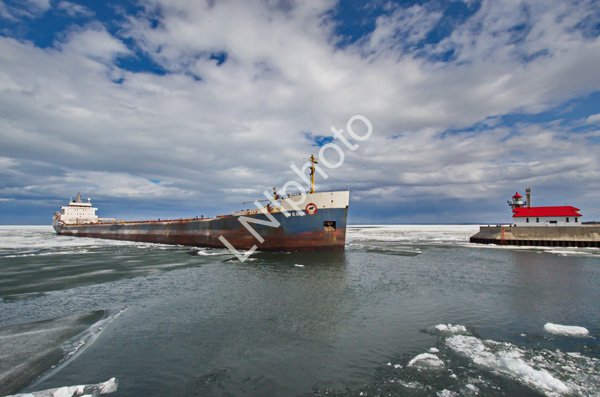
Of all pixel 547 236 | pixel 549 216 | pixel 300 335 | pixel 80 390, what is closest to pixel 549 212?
pixel 549 216

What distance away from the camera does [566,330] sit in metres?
8.55

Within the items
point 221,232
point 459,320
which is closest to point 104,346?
point 459,320

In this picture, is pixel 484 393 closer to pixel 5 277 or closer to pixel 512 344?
pixel 512 344

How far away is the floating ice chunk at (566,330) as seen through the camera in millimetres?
8375

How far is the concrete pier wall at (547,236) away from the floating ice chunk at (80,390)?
47.4 metres

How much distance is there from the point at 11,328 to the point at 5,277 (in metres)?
12.0

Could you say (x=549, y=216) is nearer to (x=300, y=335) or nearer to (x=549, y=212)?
(x=549, y=212)

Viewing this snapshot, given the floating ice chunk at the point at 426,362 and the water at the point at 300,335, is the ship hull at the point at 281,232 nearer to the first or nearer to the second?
the water at the point at 300,335

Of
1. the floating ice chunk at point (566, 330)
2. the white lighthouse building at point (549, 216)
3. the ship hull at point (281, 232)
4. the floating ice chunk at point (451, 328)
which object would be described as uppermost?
the white lighthouse building at point (549, 216)

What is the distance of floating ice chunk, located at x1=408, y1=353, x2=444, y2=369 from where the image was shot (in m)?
6.49

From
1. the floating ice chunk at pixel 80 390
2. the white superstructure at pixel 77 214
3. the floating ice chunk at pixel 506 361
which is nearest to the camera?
the floating ice chunk at pixel 80 390

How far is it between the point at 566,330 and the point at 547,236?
3865 centimetres

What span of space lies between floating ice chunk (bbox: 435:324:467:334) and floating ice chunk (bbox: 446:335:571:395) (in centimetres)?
39

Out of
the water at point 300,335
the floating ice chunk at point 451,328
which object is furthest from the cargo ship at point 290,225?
the floating ice chunk at point 451,328
